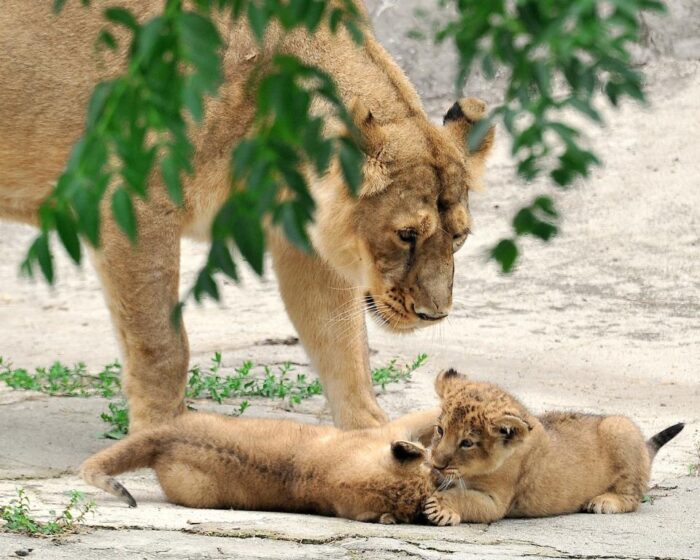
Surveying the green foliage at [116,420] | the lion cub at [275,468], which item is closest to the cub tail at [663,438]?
the lion cub at [275,468]

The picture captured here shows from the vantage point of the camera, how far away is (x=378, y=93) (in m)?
6.30

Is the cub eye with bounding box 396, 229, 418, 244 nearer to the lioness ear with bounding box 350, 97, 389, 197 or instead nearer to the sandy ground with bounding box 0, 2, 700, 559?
the lioness ear with bounding box 350, 97, 389, 197

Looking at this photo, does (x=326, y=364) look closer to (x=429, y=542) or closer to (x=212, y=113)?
(x=212, y=113)

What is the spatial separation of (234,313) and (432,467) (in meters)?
5.48

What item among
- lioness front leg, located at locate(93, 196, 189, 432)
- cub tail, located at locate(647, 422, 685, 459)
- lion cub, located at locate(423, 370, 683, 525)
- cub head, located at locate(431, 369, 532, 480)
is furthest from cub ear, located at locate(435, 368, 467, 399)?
lioness front leg, located at locate(93, 196, 189, 432)

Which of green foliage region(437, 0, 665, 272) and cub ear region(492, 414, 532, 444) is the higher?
green foliage region(437, 0, 665, 272)

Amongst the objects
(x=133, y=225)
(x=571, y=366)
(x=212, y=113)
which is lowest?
(x=571, y=366)

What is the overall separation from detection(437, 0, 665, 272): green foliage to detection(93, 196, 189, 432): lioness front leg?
383 cm

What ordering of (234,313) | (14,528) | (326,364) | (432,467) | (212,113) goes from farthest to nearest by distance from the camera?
(234,313) → (326,364) → (212,113) → (432,467) → (14,528)

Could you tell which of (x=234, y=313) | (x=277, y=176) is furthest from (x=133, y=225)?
(x=234, y=313)

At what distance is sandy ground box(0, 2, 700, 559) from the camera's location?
477cm

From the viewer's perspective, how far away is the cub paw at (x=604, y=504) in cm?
563

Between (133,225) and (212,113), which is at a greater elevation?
(212,113)

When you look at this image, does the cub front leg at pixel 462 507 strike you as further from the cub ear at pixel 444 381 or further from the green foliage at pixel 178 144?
the green foliage at pixel 178 144
